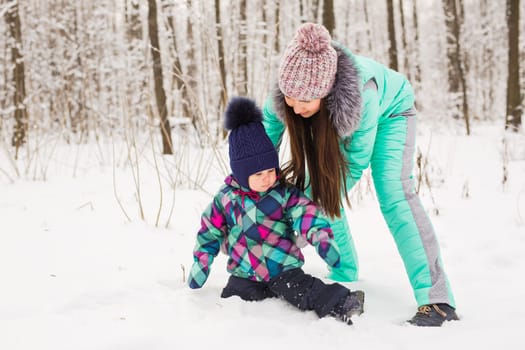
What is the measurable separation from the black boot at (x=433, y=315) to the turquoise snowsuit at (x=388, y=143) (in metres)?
0.02

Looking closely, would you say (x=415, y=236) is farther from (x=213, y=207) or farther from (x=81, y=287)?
(x=81, y=287)

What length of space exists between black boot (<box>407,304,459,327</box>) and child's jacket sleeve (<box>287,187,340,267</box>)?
14.8 inches

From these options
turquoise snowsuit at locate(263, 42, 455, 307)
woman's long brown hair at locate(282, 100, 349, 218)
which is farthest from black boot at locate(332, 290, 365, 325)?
woman's long brown hair at locate(282, 100, 349, 218)

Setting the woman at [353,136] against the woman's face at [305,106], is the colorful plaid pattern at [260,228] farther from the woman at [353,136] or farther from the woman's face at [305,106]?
the woman's face at [305,106]

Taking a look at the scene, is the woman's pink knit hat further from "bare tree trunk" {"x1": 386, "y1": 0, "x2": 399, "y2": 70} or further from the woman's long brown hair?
"bare tree trunk" {"x1": 386, "y1": 0, "x2": 399, "y2": 70}

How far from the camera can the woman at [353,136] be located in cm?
162

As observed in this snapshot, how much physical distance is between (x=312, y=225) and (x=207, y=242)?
1.69 ft

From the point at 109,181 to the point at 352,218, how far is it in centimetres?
274

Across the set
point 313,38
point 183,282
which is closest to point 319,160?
point 313,38

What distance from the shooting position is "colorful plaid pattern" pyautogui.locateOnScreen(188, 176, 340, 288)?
6.09 ft

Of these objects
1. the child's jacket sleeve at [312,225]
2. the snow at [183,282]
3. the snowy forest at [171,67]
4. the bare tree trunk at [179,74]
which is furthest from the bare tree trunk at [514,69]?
the child's jacket sleeve at [312,225]

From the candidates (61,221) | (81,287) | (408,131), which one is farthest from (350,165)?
(61,221)

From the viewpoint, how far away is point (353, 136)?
1.77 meters

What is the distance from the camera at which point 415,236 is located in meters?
1.82
